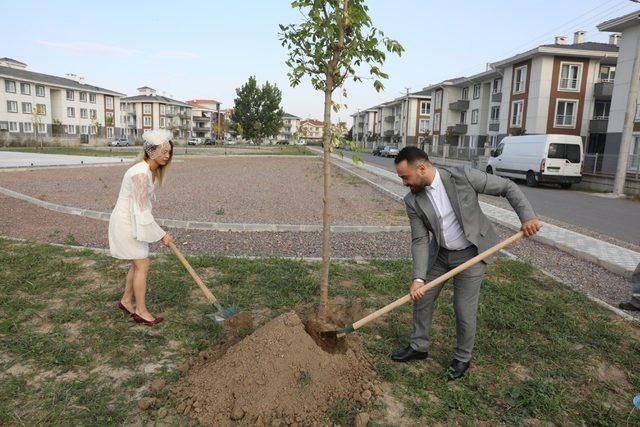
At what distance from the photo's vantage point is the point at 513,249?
7.58 meters

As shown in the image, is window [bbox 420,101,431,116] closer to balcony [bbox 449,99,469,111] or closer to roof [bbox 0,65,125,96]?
balcony [bbox 449,99,469,111]

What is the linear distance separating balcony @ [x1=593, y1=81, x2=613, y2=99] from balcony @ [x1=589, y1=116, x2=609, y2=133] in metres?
1.64

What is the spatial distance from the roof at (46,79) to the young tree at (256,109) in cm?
2302


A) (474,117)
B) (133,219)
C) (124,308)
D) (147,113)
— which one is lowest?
(124,308)

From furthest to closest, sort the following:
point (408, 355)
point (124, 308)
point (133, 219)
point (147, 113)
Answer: point (147, 113) < point (124, 308) < point (133, 219) < point (408, 355)

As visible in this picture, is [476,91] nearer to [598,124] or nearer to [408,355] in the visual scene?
[598,124]

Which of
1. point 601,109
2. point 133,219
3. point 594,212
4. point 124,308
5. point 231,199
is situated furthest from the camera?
point 601,109

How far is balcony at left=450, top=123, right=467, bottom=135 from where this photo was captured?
50.8 m

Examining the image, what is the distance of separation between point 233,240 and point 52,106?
73.0m

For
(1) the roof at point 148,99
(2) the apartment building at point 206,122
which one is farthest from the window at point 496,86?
(2) the apartment building at point 206,122

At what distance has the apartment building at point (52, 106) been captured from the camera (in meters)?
57.9

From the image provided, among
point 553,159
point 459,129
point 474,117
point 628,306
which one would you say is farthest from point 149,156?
→ point 459,129

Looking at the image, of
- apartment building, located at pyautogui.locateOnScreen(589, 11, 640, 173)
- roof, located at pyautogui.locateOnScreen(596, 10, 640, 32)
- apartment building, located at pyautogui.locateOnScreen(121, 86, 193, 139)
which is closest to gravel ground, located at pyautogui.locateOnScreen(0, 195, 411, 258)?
apartment building, located at pyautogui.locateOnScreen(589, 11, 640, 173)

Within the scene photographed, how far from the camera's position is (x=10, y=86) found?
57.8m
